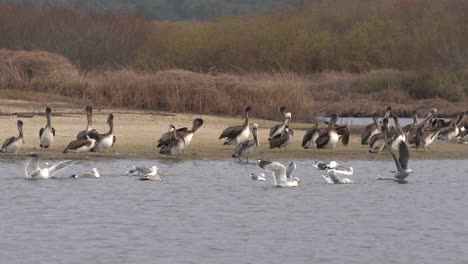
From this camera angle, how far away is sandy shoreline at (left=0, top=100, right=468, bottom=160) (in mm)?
20375

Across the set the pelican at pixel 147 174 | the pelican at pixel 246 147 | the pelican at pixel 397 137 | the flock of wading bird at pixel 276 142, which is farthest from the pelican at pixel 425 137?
the pelican at pixel 147 174

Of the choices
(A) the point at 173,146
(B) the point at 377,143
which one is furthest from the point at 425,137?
Answer: (A) the point at 173,146

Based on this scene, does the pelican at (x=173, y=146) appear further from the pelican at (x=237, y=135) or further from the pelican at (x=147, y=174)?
the pelican at (x=147, y=174)

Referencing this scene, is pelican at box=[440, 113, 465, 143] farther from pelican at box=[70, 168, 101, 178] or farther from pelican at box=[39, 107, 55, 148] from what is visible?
pelican at box=[70, 168, 101, 178]

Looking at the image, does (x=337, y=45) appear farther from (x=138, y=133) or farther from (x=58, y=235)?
(x=58, y=235)

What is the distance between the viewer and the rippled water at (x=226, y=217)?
1198 centimetres

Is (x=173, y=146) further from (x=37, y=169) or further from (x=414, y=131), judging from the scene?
(x=414, y=131)

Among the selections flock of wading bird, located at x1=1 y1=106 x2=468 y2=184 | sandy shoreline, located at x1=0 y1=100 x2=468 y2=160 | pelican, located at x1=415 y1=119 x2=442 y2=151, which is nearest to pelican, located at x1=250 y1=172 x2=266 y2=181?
flock of wading bird, located at x1=1 y1=106 x2=468 y2=184

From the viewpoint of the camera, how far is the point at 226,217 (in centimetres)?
1442

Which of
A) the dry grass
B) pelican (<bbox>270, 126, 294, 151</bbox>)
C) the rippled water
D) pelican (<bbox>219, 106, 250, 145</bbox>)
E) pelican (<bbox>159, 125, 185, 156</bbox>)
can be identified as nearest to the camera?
the rippled water

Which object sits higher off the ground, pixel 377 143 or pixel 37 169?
pixel 377 143

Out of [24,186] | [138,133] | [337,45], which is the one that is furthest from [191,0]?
[24,186]

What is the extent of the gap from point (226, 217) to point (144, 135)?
855cm

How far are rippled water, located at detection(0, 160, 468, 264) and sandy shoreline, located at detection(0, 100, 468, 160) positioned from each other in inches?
37.1
